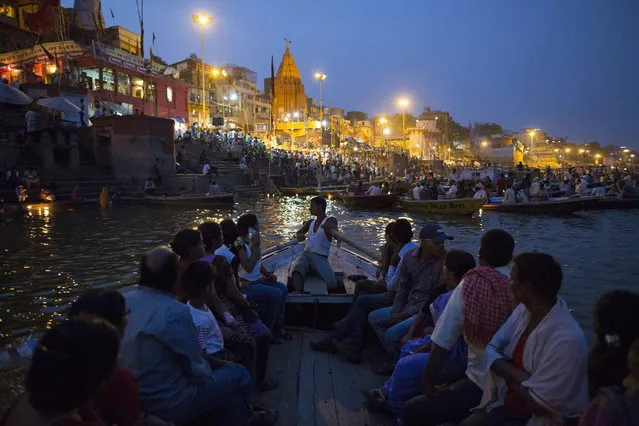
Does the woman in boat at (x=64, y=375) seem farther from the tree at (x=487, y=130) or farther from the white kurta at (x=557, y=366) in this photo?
the tree at (x=487, y=130)

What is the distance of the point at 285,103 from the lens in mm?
88125

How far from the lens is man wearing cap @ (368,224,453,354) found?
13.1 feet

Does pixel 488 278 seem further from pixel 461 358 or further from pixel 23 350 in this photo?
pixel 23 350

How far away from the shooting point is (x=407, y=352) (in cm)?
350

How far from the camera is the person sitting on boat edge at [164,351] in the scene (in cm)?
254

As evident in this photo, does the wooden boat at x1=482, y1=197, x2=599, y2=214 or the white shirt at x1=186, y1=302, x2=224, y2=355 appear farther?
the wooden boat at x1=482, y1=197, x2=599, y2=214

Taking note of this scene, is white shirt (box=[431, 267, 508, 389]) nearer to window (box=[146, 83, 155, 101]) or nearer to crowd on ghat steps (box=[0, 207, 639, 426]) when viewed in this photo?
crowd on ghat steps (box=[0, 207, 639, 426])

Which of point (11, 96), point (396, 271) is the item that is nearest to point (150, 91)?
point (11, 96)

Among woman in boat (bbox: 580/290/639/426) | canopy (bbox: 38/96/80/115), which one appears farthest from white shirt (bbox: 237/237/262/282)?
canopy (bbox: 38/96/80/115)

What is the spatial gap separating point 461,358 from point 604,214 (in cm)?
2392

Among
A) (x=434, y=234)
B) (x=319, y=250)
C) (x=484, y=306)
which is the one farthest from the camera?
(x=319, y=250)

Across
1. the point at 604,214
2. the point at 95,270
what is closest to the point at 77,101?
the point at 95,270

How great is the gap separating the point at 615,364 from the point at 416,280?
2.20 meters

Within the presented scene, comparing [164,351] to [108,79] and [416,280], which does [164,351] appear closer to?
[416,280]
